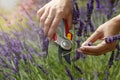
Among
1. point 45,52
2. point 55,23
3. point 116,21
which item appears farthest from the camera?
point 45,52

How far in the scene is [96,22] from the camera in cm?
137

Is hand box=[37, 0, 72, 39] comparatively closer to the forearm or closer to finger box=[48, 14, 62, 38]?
finger box=[48, 14, 62, 38]

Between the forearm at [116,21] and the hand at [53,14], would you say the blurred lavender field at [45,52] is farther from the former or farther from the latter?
the forearm at [116,21]

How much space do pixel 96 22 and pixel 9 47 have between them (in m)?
0.34

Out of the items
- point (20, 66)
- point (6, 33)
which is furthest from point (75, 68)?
point (6, 33)

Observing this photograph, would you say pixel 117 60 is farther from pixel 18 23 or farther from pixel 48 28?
pixel 18 23

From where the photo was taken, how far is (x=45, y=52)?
122 centimetres

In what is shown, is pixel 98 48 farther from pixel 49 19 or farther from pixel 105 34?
pixel 49 19

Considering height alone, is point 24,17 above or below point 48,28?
above

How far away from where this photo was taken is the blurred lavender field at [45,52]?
1109mm

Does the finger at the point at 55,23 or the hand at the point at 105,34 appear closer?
the hand at the point at 105,34

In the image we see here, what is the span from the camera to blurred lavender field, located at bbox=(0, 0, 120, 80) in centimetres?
111

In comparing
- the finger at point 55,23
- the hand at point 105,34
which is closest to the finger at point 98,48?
the hand at point 105,34

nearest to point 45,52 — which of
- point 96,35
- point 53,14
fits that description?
point 53,14
